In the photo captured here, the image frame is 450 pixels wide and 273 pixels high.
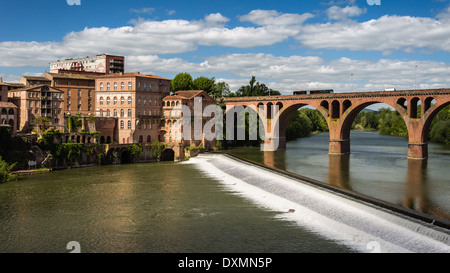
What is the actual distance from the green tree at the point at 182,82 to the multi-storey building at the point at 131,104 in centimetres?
2873

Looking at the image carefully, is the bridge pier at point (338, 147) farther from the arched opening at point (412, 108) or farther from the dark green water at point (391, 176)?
A: the arched opening at point (412, 108)

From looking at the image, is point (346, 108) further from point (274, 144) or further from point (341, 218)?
point (341, 218)

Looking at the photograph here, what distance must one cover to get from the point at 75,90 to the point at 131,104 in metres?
16.6

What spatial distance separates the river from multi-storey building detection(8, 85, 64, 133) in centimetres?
1995

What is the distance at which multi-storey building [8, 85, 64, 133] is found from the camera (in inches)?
2788

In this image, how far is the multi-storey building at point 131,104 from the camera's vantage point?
7912 cm

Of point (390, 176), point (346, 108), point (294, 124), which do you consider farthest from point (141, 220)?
point (294, 124)

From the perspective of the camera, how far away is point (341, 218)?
29.4 metres

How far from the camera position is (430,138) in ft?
405

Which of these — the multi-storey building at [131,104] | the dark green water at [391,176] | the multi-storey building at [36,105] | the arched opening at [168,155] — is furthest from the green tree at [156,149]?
the dark green water at [391,176]
